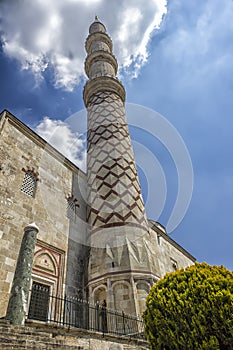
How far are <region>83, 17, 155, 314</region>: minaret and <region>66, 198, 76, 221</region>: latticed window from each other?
668 mm

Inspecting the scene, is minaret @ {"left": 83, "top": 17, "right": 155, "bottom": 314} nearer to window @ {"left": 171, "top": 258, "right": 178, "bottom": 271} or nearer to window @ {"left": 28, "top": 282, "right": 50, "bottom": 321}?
window @ {"left": 28, "top": 282, "right": 50, "bottom": 321}

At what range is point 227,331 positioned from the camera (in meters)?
3.58

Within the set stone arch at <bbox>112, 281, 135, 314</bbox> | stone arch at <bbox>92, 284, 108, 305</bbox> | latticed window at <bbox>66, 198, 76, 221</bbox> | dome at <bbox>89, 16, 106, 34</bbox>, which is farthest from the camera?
dome at <bbox>89, 16, 106, 34</bbox>

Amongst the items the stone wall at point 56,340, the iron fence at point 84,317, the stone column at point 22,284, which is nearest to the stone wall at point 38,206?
the iron fence at point 84,317

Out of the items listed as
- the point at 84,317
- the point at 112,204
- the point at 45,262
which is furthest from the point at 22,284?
the point at 112,204

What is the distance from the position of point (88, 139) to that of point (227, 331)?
10503 mm

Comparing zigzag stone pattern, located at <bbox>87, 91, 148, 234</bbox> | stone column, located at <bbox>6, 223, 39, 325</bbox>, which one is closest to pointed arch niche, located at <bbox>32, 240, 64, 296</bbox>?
zigzag stone pattern, located at <bbox>87, 91, 148, 234</bbox>

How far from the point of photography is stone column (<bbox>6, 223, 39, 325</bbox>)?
14.2ft

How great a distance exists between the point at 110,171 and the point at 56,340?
7128mm

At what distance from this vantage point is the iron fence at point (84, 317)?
637cm

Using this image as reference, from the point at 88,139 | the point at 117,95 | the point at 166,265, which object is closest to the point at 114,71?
the point at 117,95

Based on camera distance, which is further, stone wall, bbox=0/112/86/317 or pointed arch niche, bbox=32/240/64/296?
pointed arch niche, bbox=32/240/64/296

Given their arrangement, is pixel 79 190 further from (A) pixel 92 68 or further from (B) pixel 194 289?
(A) pixel 92 68

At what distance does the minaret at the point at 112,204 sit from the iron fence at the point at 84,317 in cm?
34
